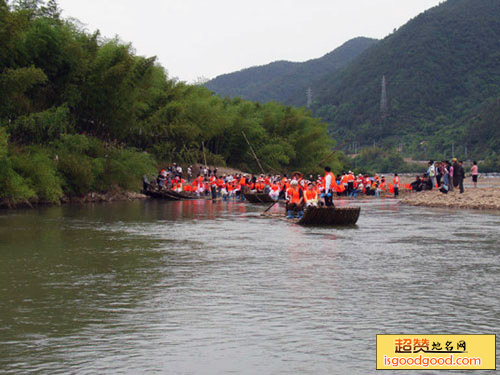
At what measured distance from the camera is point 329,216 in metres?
23.8

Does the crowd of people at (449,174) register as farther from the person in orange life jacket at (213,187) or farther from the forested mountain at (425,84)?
the forested mountain at (425,84)

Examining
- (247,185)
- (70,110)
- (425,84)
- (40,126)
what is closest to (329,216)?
(40,126)

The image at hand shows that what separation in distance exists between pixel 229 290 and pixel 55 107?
2978 centimetres

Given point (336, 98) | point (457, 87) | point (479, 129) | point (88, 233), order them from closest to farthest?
point (88, 233) < point (479, 129) < point (457, 87) < point (336, 98)

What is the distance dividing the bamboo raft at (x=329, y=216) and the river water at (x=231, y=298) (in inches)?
81.8

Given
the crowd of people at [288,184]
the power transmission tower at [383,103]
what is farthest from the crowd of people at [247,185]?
the power transmission tower at [383,103]

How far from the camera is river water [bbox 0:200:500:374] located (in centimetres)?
786

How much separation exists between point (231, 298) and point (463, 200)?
2689 centimetres

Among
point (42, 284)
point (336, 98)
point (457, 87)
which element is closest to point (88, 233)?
point (42, 284)

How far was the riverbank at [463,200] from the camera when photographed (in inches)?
1336

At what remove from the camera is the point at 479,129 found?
4862 inches

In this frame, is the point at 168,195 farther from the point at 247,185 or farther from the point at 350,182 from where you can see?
the point at 350,182

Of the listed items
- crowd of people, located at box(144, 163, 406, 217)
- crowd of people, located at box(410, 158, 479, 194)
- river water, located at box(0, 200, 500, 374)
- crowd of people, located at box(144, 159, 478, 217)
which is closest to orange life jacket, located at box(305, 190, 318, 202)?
crowd of people, located at box(144, 159, 478, 217)

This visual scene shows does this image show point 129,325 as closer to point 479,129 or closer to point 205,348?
point 205,348
